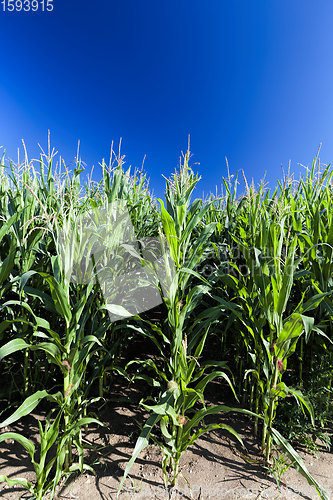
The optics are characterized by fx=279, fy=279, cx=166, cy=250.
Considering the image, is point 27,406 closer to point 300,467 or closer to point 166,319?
point 166,319

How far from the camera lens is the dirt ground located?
1.25m

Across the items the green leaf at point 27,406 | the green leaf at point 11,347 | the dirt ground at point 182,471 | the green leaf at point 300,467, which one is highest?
the green leaf at point 11,347

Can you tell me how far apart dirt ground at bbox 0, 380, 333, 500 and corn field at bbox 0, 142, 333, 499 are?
2.6 inches

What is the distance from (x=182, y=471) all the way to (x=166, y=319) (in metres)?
0.73

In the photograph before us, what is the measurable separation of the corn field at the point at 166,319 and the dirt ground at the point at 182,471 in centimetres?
7

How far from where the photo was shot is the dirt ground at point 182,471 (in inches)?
49.4

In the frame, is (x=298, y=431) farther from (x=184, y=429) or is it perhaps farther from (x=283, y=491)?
(x=184, y=429)

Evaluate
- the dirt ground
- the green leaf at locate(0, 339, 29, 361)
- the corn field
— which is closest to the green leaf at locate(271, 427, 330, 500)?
the corn field

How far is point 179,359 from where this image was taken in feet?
4.27

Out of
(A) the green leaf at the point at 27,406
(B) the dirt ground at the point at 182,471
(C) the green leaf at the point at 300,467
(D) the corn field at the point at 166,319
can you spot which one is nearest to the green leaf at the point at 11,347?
(D) the corn field at the point at 166,319

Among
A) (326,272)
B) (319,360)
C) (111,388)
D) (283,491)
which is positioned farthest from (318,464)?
(111,388)

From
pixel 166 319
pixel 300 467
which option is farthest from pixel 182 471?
pixel 166 319

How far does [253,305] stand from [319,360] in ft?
2.23

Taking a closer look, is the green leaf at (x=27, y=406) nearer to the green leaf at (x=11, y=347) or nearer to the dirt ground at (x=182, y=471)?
the green leaf at (x=11, y=347)
